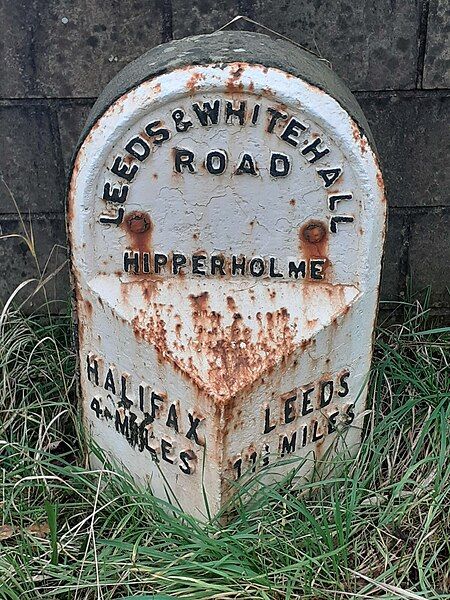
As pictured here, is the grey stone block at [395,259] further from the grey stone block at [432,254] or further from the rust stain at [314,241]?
the rust stain at [314,241]

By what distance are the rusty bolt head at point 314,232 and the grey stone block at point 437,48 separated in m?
0.80

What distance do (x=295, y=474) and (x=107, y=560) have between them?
0.44 meters

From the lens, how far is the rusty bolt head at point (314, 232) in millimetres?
1755

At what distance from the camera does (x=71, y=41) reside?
2.28 metres

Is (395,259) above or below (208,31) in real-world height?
below

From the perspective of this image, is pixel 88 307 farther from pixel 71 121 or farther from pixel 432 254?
pixel 432 254

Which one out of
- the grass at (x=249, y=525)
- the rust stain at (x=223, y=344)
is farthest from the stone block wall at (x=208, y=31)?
the rust stain at (x=223, y=344)

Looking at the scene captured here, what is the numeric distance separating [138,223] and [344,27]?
34.9 inches

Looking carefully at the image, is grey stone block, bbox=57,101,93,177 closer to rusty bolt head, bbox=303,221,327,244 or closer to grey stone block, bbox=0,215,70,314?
grey stone block, bbox=0,215,70,314

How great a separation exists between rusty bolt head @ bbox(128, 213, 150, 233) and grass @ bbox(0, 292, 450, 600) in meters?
0.54

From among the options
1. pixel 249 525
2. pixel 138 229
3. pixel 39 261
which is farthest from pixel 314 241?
pixel 39 261

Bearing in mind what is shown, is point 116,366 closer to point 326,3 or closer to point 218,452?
point 218,452

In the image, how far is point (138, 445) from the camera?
1.91m

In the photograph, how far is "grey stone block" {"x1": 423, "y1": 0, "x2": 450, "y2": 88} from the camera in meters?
2.26
